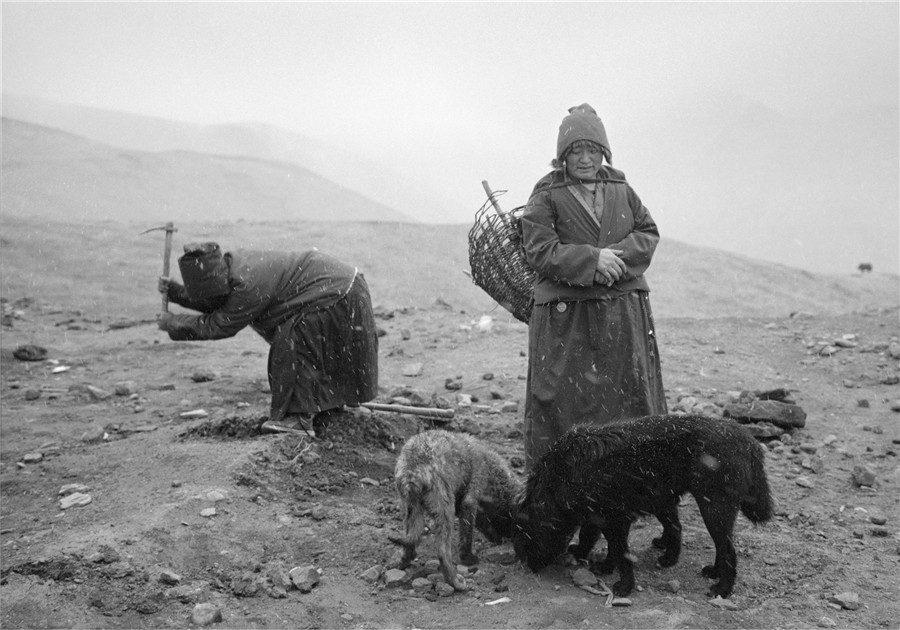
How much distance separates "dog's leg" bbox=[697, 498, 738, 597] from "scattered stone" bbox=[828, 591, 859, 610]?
0.49 m

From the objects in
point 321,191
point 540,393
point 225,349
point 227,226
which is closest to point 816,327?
point 540,393

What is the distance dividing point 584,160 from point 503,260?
102cm

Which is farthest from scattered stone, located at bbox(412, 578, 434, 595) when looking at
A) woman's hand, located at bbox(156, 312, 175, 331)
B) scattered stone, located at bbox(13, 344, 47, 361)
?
scattered stone, located at bbox(13, 344, 47, 361)

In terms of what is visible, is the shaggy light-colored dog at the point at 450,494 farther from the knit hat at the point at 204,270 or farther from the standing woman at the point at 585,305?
the knit hat at the point at 204,270

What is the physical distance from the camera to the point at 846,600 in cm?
366

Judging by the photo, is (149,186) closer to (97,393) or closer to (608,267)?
(97,393)

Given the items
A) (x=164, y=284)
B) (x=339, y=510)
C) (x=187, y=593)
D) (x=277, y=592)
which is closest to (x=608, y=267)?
(x=339, y=510)

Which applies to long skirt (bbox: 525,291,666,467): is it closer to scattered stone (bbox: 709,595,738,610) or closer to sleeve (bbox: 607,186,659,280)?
sleeve (bbox: 607,186,659,280)

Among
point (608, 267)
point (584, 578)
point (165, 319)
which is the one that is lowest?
point (584, 578)

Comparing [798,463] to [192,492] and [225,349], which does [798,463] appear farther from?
[225,349]

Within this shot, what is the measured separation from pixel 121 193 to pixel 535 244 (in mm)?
34226

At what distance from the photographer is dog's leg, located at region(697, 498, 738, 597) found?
3561 millimetres

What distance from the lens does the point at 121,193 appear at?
113ft

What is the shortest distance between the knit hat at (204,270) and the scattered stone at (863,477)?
4605 millimetres
